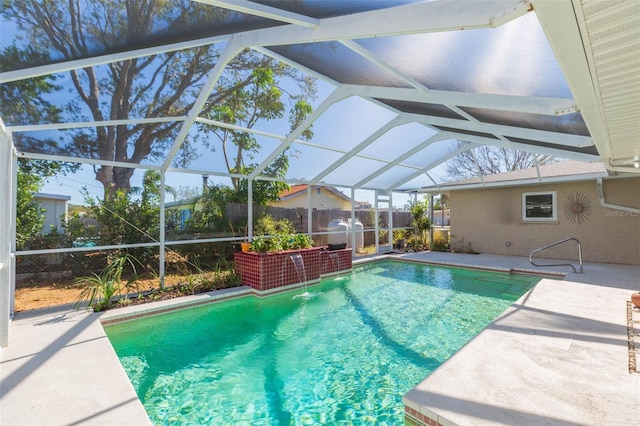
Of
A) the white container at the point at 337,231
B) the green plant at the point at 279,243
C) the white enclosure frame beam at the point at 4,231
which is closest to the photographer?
the white enclosure frame beam at the point at 4,231

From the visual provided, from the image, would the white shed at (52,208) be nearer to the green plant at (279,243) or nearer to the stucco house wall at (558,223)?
the green plant at (279,243)

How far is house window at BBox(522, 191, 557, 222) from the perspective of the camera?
11805mm

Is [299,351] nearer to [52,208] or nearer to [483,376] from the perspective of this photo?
[483,376]

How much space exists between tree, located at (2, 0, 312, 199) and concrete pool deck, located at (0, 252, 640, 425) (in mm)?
3648

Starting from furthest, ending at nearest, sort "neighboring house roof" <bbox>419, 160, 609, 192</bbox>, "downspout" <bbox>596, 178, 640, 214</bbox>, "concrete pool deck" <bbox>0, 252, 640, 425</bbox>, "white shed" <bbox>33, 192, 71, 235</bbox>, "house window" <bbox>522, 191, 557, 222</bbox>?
Result: "house window" <bbox>522, 191, 557, 222</bbox> < "neighboring house roof" <bbox>419, 160, 609, 192</bbox> < "downspout" <bbox>596, 178, 640, 214</bbox> < "white shed" <bbox>33, 192, 71, 235</bbox> < "concrete pool deck" <bbox>0, 252, 640, 425</bbox>

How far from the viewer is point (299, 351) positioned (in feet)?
A: 15.6

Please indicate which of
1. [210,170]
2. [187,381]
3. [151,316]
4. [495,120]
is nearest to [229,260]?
[210,170]

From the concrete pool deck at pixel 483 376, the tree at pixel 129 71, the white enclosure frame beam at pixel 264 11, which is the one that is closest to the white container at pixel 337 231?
the tree at pixel 129 71

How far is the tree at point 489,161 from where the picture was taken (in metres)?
23.4

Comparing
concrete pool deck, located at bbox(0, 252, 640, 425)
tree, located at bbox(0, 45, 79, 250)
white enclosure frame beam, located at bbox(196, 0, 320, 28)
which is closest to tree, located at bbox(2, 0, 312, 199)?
tree, located at bbox(0, 45, 79, 250)

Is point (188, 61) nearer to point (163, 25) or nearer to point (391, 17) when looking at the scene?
point (163, 25)

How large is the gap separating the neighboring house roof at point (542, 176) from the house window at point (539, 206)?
3.06 ft

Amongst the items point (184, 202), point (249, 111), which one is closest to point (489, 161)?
point (249, 111)

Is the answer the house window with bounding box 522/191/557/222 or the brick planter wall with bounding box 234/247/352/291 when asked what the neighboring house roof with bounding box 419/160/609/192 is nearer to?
the house window with bounding box 522/191/557/222
